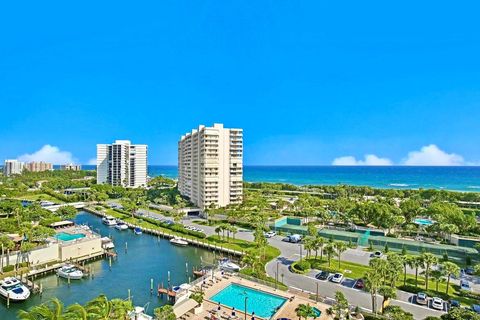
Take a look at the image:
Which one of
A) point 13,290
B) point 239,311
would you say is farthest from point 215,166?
point 239,311

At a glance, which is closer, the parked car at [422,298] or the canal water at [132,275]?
the parked car at [422,298]

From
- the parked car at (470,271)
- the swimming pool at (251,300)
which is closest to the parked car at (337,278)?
the swimming pool at (251,300)

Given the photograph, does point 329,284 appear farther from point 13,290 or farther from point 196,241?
point 13,290

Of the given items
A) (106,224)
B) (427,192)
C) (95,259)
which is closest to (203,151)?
(106,224)

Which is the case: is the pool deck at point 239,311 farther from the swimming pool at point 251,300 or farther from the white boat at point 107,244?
the white boat at point 107,244

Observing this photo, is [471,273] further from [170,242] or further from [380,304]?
[170,242]
